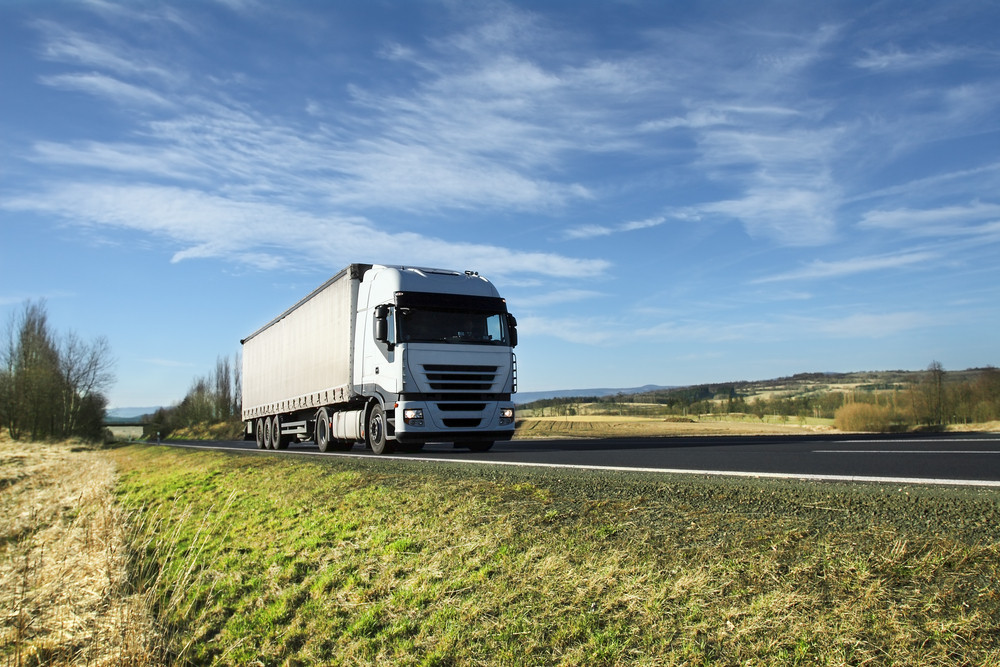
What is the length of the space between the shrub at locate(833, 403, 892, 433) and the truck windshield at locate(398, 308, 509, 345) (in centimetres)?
2940

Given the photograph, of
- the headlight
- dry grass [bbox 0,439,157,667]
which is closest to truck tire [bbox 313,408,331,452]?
the headlight

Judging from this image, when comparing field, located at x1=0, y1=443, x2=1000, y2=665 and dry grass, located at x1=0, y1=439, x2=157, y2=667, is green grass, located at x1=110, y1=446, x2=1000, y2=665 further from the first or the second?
dry grass, located at x1=0, y1=439, x2=157, y2=667

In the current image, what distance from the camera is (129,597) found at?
6.61 m

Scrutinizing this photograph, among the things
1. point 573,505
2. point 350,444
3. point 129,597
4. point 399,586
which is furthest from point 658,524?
point 350,444

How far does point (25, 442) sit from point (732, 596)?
184 feet

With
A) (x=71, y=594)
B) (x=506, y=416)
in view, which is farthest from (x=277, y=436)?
(x=71, y=594)

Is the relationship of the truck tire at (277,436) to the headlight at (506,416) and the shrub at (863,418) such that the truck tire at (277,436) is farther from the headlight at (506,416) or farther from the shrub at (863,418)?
the shrub at (863,418)

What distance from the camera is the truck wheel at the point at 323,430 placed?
1950cm

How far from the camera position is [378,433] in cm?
1603

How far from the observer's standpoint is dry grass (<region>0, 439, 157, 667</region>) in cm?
578

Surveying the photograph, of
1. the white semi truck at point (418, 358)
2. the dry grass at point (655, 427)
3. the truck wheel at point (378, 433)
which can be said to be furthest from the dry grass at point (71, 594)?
the dry grass at point (655, 427)

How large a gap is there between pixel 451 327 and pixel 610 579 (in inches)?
438

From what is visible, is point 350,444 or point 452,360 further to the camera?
point 350,444

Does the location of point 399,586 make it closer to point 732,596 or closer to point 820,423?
point 732,596
